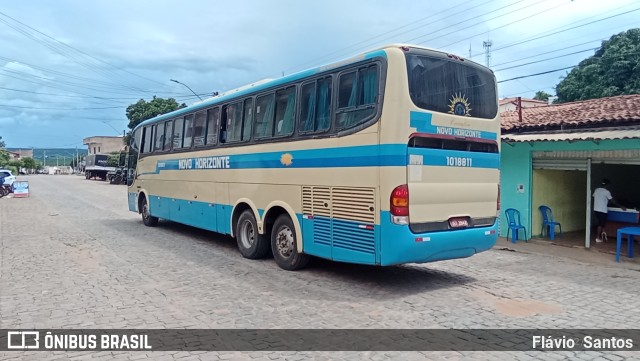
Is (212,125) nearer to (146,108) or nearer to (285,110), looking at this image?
(285,110)

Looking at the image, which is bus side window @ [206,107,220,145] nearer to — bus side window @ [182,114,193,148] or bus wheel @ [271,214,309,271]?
bus side window @ [182,114,193,148]

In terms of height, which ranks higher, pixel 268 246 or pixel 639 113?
pixel 639 113

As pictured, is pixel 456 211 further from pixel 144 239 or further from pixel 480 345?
pixel 144 239

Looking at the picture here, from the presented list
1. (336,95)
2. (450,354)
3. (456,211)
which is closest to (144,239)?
(336,95)

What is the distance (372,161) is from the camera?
242 inches

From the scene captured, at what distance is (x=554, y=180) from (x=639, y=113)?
294cm

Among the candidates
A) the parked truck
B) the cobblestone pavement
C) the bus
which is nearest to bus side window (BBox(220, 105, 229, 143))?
the bus

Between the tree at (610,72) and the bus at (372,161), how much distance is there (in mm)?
21253

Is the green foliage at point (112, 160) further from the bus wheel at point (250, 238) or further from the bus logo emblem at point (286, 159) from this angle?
the bus logo emblem at point (286, 159)

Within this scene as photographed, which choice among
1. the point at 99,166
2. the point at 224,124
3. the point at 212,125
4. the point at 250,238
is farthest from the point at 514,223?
the point at 99,166

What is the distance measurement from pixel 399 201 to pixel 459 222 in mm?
1259

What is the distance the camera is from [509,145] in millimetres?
12086

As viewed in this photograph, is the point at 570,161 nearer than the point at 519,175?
Yes

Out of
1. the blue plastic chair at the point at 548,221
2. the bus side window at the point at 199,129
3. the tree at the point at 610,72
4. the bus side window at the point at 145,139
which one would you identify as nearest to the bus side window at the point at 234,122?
the bus side window at the point at 199,129
